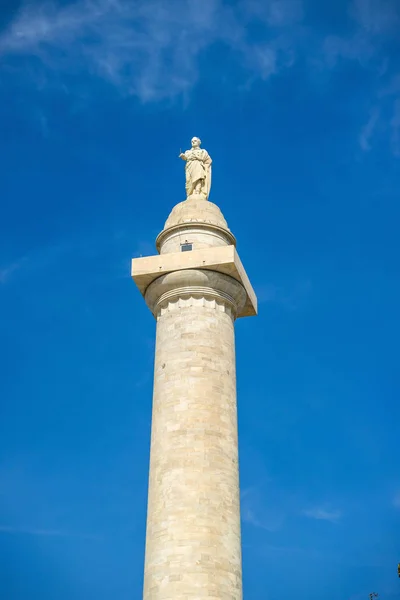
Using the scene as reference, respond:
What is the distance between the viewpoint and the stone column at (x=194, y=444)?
25.0 m

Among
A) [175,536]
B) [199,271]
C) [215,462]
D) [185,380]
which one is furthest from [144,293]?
[175,536]

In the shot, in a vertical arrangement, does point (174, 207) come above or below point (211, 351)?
above

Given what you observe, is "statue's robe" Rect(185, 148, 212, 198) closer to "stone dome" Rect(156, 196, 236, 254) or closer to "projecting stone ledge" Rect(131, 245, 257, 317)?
"stone dome" Rect(156, 196, 236, 254)

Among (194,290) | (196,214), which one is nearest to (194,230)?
(196,214)

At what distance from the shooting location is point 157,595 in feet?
81.1

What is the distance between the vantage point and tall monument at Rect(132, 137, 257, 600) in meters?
25.1

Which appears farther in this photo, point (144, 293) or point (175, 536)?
point (144, 293)

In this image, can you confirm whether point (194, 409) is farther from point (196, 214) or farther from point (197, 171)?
point (197, 171)

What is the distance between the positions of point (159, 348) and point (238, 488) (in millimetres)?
5789

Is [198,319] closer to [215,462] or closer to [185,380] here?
[185,380]

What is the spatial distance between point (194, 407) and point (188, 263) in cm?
568

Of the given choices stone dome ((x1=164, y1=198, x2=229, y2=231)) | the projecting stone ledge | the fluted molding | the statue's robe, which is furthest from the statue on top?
the fluted molding

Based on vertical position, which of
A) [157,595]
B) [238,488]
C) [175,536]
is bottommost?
[157,595]

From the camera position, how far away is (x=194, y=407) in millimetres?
27391
